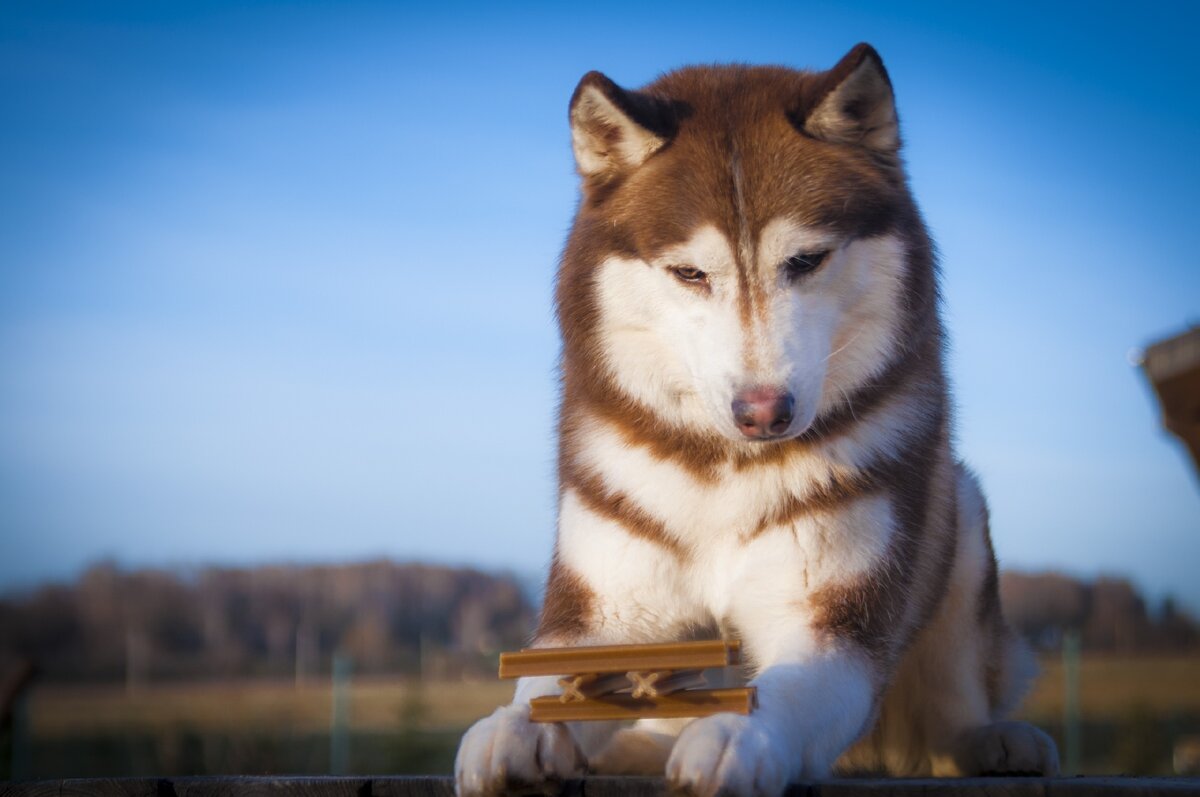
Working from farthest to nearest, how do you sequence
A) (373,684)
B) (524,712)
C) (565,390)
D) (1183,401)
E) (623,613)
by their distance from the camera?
(373,684), (1183,401), (565,390), (623,613), (524,712)

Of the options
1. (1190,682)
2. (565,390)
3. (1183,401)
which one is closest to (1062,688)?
(1190,682)

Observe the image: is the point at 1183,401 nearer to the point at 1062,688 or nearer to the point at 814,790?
the point at 814,790

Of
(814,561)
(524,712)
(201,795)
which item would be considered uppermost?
(814,561)

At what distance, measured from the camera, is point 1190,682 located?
16.5 metres

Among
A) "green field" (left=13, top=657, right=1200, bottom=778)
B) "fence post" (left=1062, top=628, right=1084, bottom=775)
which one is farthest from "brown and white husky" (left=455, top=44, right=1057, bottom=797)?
"fence post" (left=1062, top=628, right=1084, bottom=775)

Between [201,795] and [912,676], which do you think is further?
[912,676]

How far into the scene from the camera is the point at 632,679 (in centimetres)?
227

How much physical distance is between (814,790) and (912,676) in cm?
176

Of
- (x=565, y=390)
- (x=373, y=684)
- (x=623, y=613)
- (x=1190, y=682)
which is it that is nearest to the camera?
(x=623, y=613)

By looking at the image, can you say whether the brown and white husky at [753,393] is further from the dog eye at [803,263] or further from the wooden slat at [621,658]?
the wooden slat at [621,658]

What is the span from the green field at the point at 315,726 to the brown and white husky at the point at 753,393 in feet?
22.7

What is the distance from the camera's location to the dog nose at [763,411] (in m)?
2.74

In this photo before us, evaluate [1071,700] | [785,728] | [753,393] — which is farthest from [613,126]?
[1071,700]

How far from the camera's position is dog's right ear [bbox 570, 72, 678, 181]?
3.11 meters
